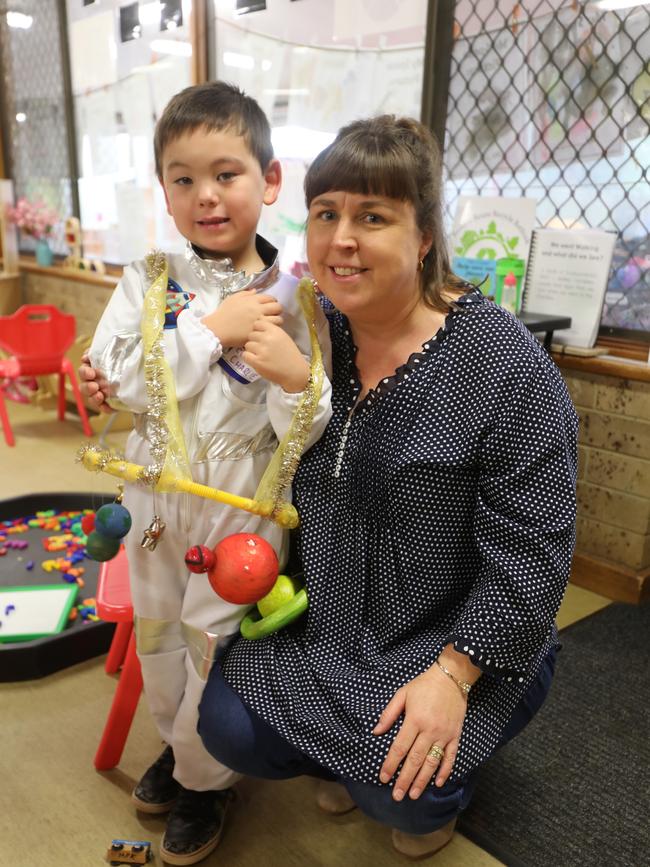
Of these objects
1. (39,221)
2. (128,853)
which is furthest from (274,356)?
(39,221)

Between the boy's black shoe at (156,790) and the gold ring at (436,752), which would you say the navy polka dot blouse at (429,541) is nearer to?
the gold ring at (436,752)

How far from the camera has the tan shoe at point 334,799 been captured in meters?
1.40

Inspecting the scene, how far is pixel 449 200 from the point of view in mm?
2709

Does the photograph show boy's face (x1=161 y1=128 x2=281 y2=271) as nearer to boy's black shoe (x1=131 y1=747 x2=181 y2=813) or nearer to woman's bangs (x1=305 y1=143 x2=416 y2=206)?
woman's bangs (x1=305 y1=143 x2=416 y2=206)

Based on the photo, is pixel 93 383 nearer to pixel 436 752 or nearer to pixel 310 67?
pixel 436 752

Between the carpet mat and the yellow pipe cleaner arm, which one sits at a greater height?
the yellow pipe cleaner arm

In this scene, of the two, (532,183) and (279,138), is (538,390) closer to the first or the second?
(532,183)

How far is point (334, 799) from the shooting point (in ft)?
4.65

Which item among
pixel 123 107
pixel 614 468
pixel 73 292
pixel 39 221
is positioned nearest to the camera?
pixel 614 468

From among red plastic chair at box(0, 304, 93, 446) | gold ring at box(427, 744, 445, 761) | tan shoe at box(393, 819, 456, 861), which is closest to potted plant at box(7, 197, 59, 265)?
red plastic chair at box(0, 304, 93, 446)

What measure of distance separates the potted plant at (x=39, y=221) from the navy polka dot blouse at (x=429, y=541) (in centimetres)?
417

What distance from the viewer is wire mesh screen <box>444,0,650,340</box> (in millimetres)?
2201

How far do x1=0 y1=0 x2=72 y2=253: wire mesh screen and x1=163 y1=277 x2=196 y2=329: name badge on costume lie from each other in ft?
13.0

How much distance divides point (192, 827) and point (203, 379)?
2.59 ft
